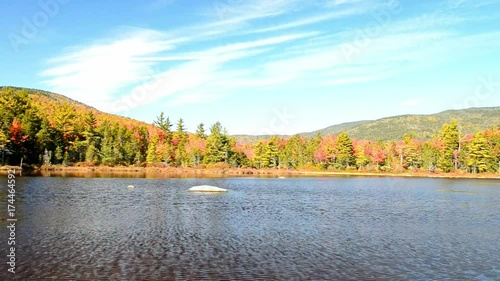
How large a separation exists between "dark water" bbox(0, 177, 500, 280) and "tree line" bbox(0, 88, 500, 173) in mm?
82151

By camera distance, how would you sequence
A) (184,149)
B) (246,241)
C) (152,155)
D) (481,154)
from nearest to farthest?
(246,241), (481,154), (152,155), (184,149)

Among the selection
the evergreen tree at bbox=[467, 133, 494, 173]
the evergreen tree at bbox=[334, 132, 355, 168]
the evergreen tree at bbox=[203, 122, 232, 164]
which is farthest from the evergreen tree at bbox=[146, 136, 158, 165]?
the evergreen tree at bbox=[467, 133, 494, 173]

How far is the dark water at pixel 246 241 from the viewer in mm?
20844

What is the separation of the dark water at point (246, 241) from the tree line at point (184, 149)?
8215 cm

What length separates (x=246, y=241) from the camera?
2830cm

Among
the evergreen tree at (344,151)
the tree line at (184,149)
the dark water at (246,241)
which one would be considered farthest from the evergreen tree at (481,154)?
the dark water at (246,241)

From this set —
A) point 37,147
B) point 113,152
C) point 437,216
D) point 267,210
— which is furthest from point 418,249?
point 113,152

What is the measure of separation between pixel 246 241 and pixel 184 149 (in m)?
136

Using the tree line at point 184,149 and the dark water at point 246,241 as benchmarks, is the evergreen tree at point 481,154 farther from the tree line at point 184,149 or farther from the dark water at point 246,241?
the dark water at point 246,241

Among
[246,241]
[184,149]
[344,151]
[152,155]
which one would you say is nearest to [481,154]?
[344,151]

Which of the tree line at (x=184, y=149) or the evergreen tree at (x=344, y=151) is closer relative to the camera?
the tree line at (x=184, y=149)

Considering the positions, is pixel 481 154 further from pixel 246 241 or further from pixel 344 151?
pixel 246 241

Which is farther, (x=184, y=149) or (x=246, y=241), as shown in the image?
(x=184, y=149)

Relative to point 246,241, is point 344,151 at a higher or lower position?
higher
